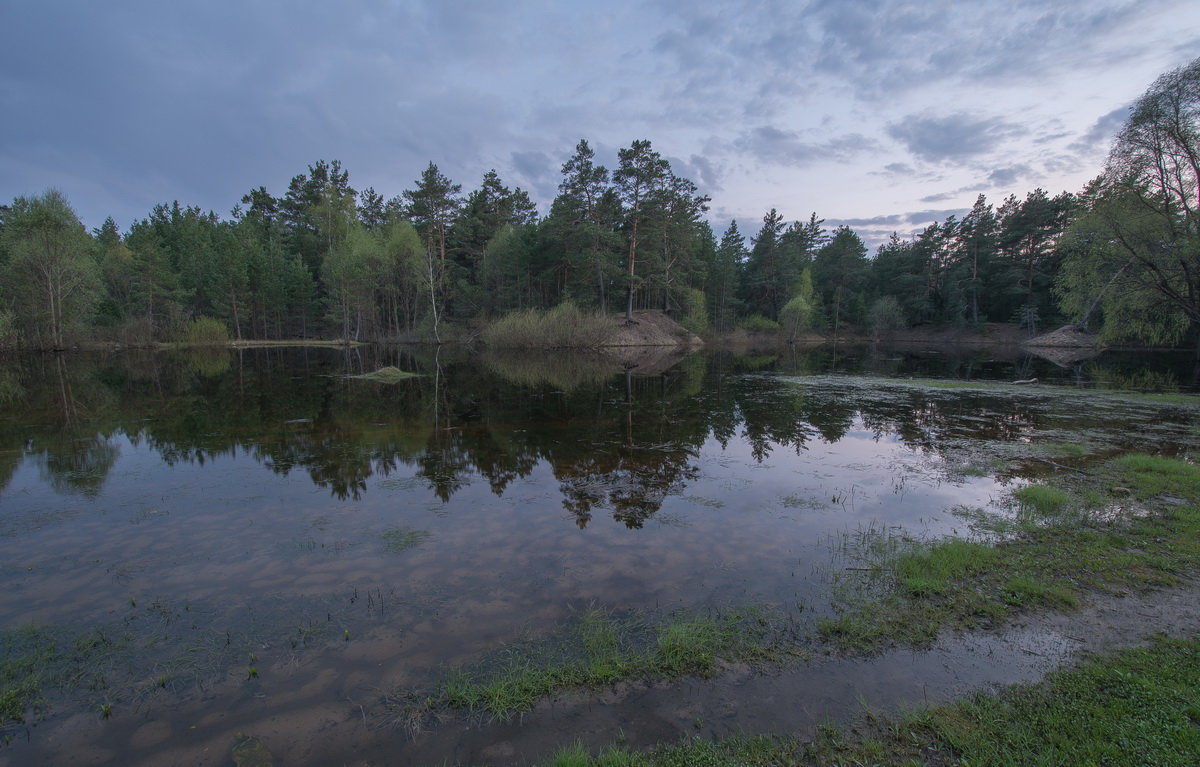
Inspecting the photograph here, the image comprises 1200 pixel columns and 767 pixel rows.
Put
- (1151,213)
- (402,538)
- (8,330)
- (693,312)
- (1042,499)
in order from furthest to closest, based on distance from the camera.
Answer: (693,312), (8,330), (1151,213), (1042,499), (402,538)

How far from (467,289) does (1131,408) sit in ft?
171

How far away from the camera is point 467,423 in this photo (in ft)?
48.8

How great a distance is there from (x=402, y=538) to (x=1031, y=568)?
7658 millimetres

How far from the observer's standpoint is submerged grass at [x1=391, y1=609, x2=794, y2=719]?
393 cm

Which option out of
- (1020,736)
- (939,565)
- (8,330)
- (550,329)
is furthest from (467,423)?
(8,330)

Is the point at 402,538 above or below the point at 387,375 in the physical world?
below

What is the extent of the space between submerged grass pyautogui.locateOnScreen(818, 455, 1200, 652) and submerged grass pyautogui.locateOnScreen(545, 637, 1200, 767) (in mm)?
980

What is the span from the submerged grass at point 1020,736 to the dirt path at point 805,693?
0.18 metres

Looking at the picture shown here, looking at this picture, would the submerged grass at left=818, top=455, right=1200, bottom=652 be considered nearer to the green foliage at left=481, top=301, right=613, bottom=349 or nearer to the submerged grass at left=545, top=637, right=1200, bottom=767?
the submerged grass at left=545, top=637, right=1200, bottom=767

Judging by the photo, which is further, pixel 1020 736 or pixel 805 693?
pixel 805 693

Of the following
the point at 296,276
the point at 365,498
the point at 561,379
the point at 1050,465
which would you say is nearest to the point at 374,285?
the point at 296,276

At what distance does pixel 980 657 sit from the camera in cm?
430

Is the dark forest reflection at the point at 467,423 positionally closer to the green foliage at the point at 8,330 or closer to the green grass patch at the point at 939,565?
the green grass patch at the point at 939,565

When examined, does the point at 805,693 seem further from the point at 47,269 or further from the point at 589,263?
the point at 47,269
